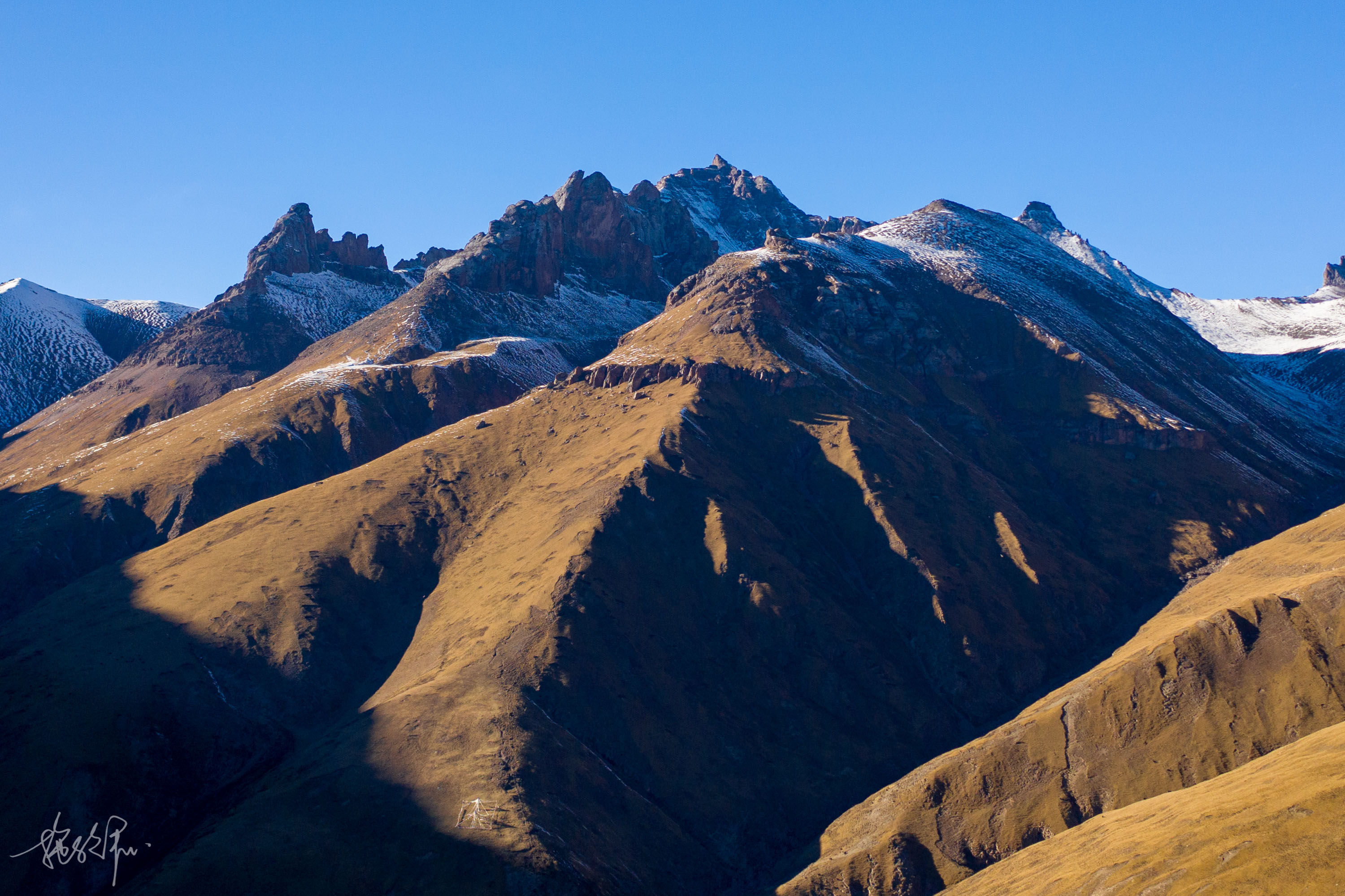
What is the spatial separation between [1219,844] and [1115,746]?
43.1 meters

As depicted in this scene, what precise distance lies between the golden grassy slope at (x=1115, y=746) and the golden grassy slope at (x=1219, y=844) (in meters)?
4.63

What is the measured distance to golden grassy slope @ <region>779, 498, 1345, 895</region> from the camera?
5778 inches

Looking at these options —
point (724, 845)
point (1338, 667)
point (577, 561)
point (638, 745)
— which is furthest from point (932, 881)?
point (577, 561)

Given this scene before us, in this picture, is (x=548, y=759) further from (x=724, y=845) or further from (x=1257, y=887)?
(x=1257, y=887)

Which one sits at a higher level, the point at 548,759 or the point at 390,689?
the point at 390,689

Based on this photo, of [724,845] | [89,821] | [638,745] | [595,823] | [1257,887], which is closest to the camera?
[1257,887]

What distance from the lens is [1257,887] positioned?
4045 inches

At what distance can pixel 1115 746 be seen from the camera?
154 metres

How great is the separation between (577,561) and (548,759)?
47.5 m
